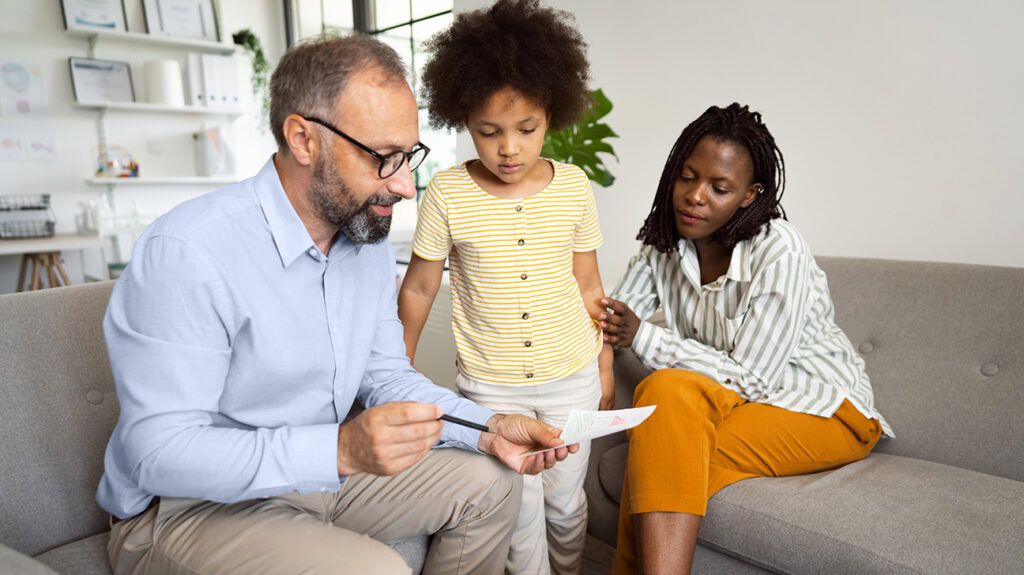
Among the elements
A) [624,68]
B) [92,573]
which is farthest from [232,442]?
[624,68]

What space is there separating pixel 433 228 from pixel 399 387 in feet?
1.22

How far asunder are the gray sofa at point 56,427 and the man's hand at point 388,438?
1.04 ft

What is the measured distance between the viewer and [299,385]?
117 centimetres

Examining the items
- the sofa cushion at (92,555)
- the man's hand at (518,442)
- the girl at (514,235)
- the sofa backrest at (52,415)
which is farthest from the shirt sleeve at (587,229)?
the sofa backrest at (52,415)

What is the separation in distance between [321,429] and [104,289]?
0.72 m

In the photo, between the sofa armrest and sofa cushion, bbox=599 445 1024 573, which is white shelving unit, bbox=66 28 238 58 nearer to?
the sofa armrest

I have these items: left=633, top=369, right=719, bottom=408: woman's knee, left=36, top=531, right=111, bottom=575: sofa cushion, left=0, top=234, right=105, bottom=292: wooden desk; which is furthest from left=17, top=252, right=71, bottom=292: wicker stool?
left=633, top=369, right=719, bottom=408: woman's knee

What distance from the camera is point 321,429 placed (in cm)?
103

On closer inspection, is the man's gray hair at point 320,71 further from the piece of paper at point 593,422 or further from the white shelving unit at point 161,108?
the white shelving unit at point 161,108

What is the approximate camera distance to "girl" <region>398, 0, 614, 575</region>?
147 centimetres

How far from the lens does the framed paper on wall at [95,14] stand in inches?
161

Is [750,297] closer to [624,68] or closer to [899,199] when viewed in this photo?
[899,199]

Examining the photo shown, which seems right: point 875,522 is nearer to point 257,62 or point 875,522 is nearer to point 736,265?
point 736,265

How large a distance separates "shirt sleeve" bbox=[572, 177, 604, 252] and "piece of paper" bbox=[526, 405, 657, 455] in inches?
23.0
